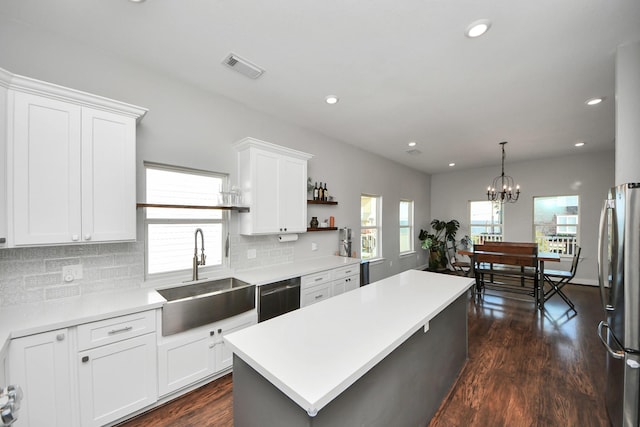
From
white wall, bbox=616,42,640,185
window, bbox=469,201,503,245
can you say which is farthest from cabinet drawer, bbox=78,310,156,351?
window, bbox=469,201,503,245

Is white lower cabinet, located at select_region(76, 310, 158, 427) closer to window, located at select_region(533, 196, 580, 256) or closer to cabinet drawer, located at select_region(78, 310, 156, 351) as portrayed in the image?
cabinet drawer, located at select_region(78, 310, 156, 351)

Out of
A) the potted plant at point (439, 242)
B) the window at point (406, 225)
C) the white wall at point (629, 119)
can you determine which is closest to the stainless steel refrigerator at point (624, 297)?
the white wall at point (629, 119)

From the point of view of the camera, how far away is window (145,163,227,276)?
2453 millimetres

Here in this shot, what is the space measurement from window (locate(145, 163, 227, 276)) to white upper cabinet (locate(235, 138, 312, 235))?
1.01 ft

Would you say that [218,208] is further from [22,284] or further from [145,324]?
[22,284]

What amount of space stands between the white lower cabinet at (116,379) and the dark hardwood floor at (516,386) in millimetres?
194

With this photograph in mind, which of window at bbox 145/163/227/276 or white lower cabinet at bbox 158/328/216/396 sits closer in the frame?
white lower cabinet at bbox 158/328/216/396

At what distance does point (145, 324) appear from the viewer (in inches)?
73.9

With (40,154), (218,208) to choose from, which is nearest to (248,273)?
(218,208)

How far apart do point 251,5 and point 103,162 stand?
155 cm

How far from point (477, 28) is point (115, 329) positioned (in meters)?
3.32

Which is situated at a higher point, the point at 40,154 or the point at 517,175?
the point at 517,175

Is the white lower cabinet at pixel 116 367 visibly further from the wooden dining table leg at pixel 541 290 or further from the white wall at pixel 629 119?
the wooden dining table leg at pixel 541 290

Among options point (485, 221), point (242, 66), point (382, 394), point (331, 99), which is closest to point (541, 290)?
point (485, 221)
